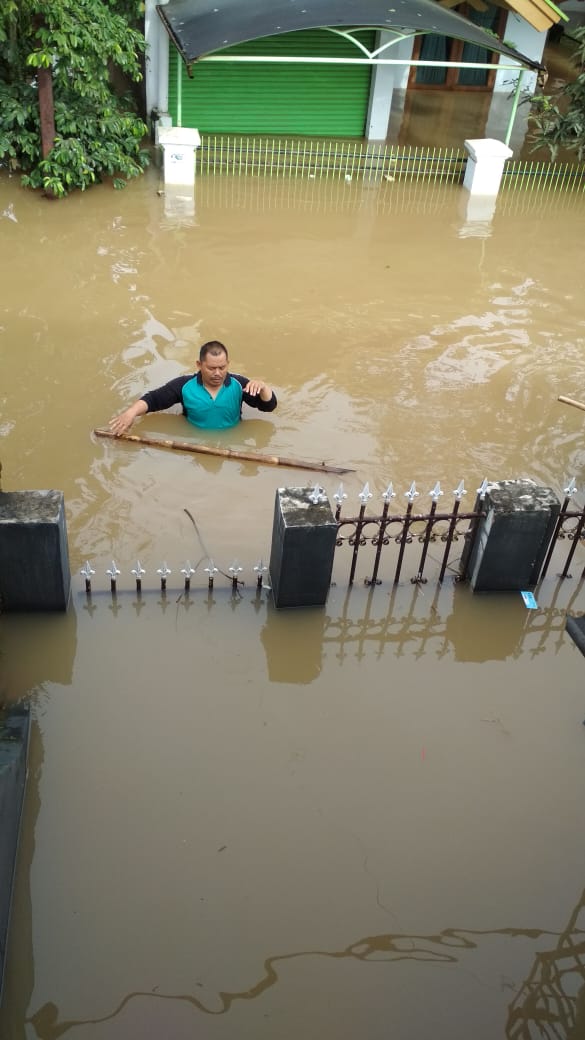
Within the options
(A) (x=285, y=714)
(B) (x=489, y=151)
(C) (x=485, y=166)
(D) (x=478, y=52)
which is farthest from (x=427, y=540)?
(D) (x=478, y=52)

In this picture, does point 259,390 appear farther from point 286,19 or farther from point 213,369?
point 286,19

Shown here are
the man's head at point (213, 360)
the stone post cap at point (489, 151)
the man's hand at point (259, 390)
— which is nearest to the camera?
the man's head at point (213, 360)

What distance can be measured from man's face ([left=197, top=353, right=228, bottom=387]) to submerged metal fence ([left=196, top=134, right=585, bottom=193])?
789 centimetres

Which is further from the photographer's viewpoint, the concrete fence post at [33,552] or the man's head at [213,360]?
the man's head at [213,360]

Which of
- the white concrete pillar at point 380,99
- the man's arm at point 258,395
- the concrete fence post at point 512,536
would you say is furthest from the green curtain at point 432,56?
the concrete fence post at point 512,536

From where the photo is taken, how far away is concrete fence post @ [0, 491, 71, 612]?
5.33 m

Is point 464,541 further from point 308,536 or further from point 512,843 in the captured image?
point 512,843

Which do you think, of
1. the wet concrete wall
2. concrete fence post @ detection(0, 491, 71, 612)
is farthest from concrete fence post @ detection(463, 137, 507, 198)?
the wet concrete wall

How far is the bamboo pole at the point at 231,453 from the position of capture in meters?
7.38

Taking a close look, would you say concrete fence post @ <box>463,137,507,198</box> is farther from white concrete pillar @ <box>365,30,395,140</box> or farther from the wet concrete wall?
the wet concrete wall

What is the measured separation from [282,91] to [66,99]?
5.21 m

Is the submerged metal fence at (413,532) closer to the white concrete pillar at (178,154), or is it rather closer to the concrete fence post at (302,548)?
the concrete fence post at (302,548)

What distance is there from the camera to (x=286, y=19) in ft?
41.7

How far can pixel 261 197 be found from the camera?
13.2 m
